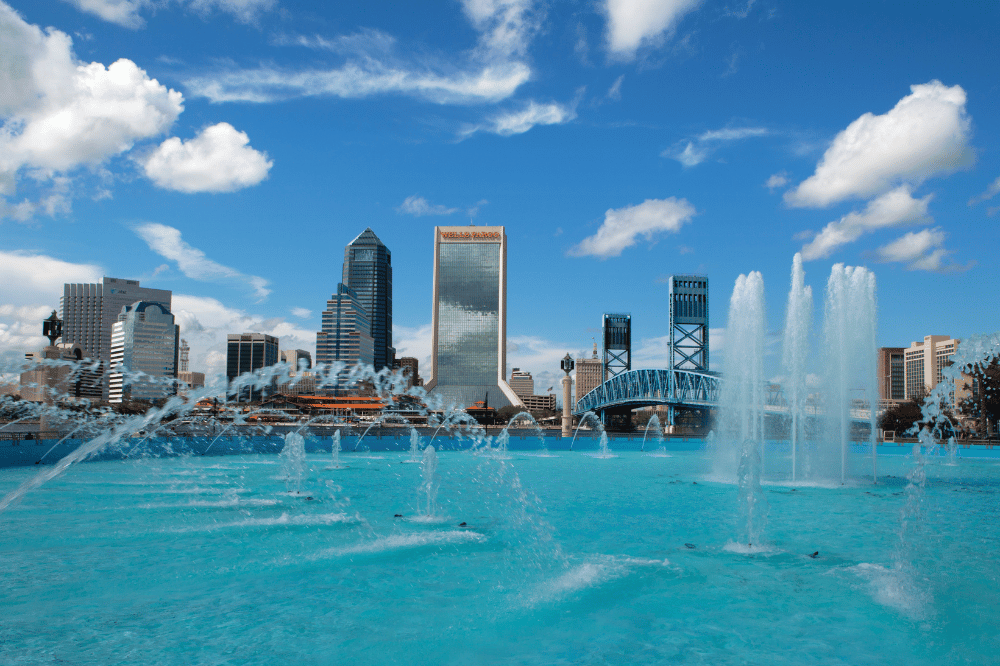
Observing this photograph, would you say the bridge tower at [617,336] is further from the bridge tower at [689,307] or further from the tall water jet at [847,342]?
the tall water jet at [847,342]

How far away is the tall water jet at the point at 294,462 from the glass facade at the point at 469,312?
142743mm

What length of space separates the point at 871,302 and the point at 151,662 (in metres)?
25.9

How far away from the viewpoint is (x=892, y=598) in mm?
9617

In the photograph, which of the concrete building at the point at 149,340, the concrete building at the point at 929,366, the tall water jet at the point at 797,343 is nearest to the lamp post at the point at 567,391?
the concrete building at the point at 929,366

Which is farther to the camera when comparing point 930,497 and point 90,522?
point 930,497

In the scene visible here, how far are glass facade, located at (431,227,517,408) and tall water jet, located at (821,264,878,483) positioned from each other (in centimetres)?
14394

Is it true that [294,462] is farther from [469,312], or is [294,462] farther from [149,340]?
[149,340]

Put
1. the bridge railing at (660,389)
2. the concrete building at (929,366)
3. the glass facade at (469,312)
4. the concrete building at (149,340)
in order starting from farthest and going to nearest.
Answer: the concrete building at (149,340), the glass facade at (469,312), the bridge railing at (660,389), the concrete building at (929,366)

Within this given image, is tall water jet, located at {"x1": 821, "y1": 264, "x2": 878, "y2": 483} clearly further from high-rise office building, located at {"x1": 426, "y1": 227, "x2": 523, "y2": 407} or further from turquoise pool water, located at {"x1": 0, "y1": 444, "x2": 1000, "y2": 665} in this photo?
high-rise office building, located at {"x1": 426, "y1": 227, "x2": 523, "y2": 407}

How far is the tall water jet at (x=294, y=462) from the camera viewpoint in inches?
922

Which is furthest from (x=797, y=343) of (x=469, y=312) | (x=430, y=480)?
(x=469, y=312)

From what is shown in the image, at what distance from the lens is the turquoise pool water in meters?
7.81

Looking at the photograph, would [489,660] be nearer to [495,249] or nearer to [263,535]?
[263,535]

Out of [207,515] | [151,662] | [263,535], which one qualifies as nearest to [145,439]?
[207,515]
